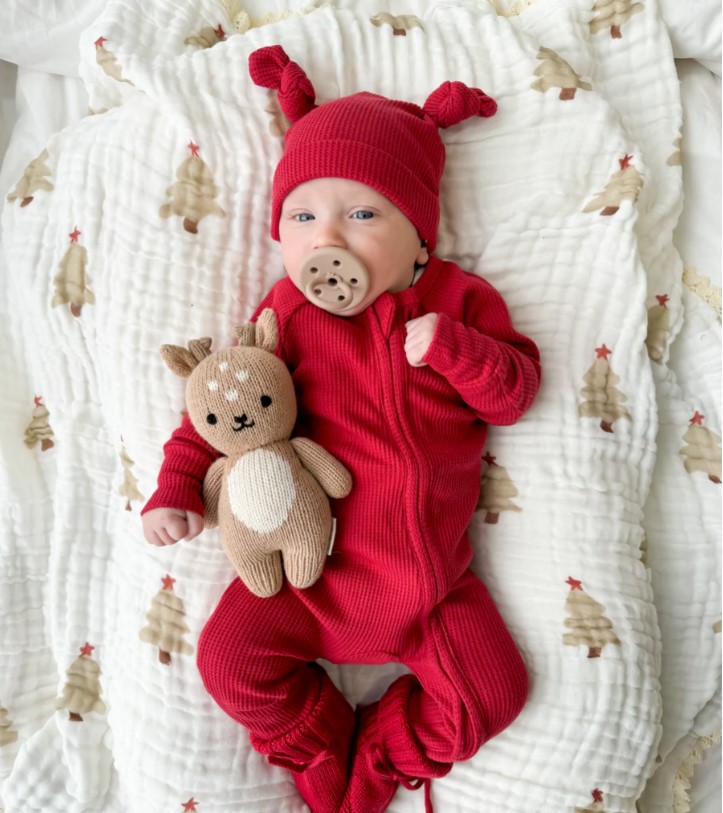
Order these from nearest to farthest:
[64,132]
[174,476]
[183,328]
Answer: [174,476] → [183,328] → [64,132]

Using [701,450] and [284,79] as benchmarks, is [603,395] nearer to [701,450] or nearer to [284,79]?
[701,450]

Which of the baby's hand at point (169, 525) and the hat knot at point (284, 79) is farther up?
the hat knot at point (284, 79)

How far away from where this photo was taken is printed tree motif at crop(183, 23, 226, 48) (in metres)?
1.18

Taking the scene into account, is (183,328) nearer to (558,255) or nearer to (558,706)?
(558,255)

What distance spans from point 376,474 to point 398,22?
2.49 feet

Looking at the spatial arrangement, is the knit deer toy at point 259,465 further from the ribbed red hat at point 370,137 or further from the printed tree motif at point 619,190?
the printed tree motif at point 619,190

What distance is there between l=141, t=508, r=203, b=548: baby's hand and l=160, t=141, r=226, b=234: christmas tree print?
443mm

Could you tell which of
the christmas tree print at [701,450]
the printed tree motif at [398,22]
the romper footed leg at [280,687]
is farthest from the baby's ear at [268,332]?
the christmas tree print at [701,450]

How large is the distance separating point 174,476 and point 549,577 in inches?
21.7

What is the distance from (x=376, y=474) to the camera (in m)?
0.97

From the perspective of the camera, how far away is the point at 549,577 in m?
1.02

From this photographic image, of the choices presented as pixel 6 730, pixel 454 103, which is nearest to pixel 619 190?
pixel 454 103

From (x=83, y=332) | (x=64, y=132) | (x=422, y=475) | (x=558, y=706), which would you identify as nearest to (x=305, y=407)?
(x=422, y=475)

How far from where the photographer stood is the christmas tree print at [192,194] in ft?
3.58
